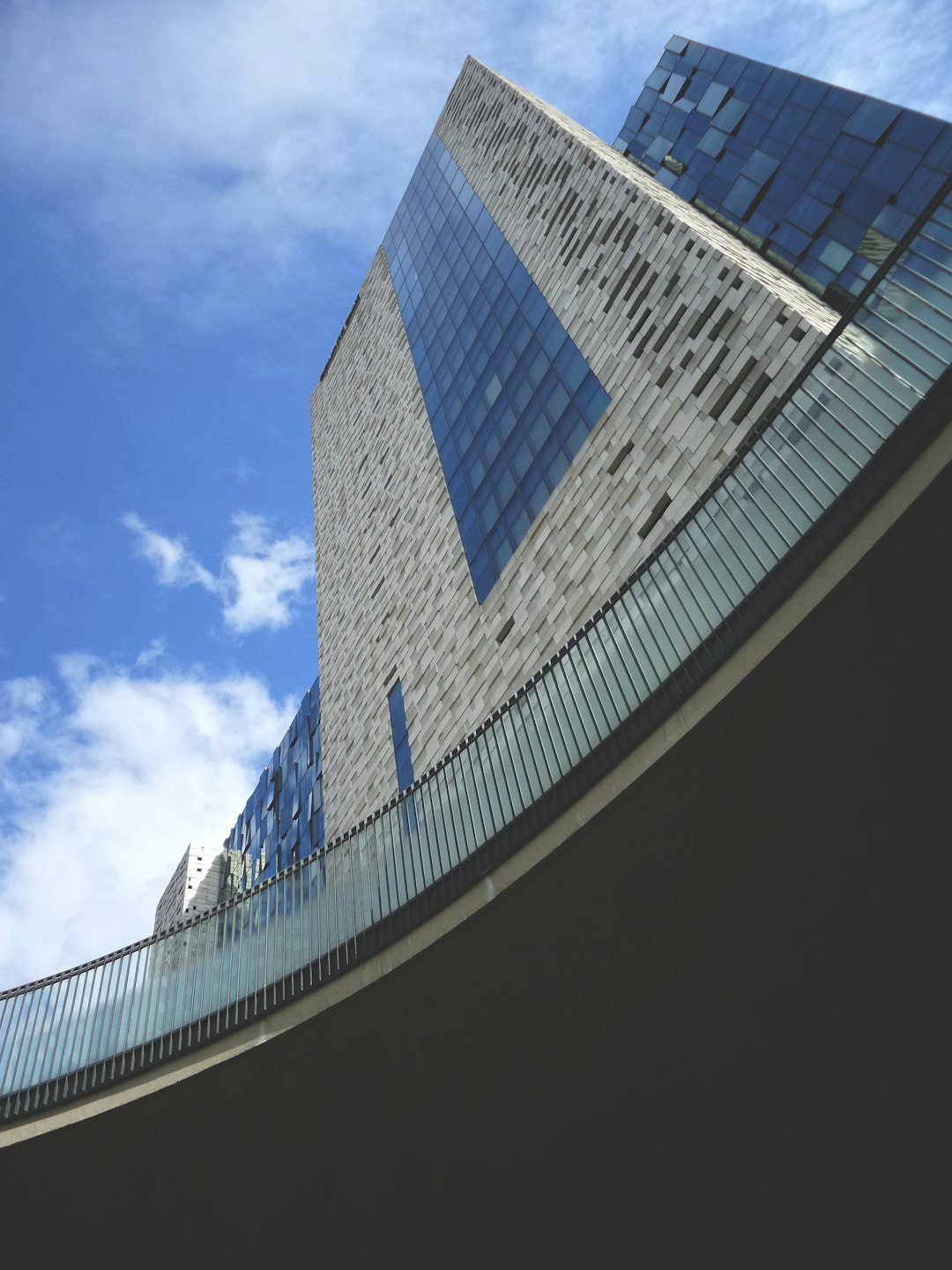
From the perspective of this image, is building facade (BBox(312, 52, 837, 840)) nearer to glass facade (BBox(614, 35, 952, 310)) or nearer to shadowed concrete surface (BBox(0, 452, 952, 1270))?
glass facade (BBox(614, 35, 952, 310))

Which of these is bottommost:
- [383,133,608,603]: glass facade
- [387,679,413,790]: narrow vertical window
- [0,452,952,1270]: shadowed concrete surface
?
[0,452,952,1270]: shadowed concrete surface

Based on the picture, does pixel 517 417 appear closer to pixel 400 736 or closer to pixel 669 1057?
pixel 400 736

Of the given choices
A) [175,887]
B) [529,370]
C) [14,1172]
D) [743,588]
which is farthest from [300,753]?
[743,588]

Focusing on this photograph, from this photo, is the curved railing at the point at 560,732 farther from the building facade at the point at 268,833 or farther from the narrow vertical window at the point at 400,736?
the building facade at the point at 268,833

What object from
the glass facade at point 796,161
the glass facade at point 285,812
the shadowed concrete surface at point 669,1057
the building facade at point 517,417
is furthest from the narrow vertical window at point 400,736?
the glass facade at point 285,812

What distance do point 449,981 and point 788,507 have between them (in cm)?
554

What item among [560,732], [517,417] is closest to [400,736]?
[517,417]

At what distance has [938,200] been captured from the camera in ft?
25.0

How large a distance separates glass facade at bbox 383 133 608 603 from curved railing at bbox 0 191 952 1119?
334 inches

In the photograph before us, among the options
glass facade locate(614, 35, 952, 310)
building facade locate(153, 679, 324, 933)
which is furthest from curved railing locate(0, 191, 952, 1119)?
building facade locate(153, 679, 324, 933)

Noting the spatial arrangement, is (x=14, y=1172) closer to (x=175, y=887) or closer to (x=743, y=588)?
(x=743, y=588)

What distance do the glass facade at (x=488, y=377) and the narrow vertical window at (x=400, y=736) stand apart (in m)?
3.30

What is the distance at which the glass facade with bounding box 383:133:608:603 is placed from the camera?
18.4 m

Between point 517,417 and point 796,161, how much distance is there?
977 cm
